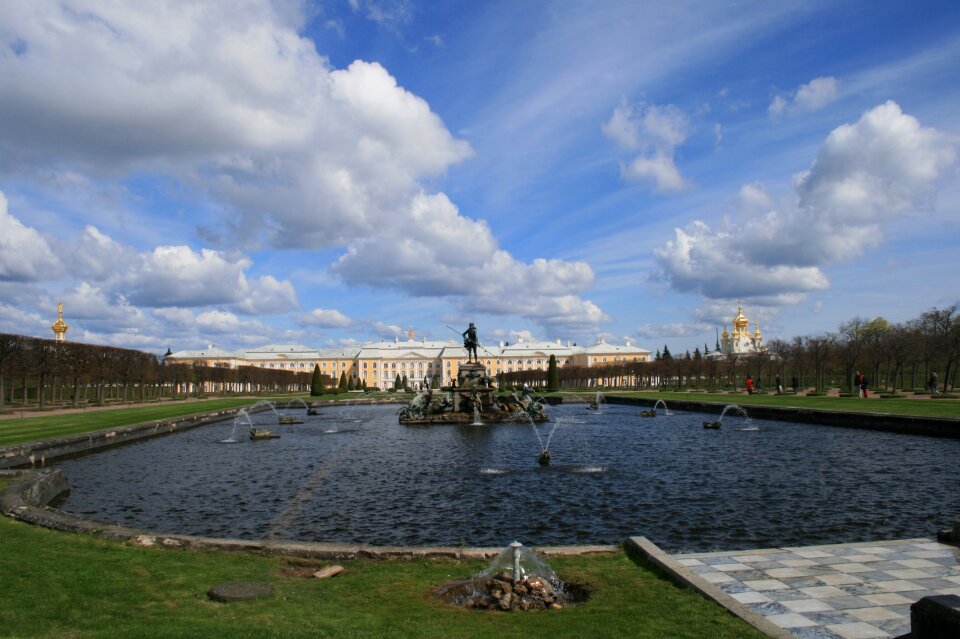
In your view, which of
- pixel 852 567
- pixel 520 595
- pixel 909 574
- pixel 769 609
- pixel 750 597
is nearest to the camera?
pixel 769 609

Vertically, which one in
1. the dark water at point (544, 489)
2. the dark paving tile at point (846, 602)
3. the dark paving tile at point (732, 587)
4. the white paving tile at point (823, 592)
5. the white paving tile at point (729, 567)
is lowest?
the dark water at point (544, 489)

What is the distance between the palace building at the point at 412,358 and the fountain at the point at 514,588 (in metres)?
140

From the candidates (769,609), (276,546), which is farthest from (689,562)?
(276,546)

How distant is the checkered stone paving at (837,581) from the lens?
5.55 m

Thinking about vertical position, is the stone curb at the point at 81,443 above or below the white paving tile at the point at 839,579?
below

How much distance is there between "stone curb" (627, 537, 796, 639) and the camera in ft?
17.3

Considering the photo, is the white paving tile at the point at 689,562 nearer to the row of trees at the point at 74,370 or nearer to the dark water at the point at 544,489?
Result: the dark water at the point at 544,489

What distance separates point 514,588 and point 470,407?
28004mm

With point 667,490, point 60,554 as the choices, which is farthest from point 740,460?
point 60,554

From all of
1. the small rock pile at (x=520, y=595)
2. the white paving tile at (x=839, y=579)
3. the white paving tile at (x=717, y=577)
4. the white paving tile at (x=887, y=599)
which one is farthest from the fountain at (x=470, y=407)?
the white paving tile at (x=887, y=599)

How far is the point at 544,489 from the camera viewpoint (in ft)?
46.2

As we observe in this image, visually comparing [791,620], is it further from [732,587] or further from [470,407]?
[470,407]

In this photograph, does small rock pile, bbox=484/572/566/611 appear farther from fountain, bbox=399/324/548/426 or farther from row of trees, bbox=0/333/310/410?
row of trees, bbox=0/333/310/410

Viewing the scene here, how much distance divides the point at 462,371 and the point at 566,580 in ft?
92.9
